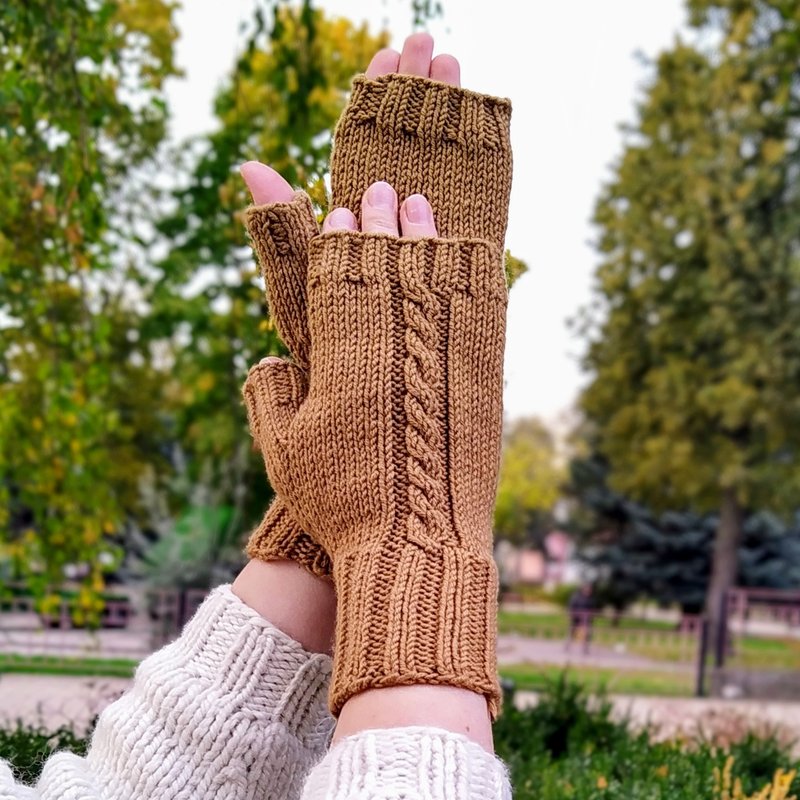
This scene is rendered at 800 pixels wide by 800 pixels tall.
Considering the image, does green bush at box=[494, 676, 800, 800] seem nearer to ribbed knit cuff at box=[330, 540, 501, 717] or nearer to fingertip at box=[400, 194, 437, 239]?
ribbed knit cuff at box=[330, 540, 501, 717]

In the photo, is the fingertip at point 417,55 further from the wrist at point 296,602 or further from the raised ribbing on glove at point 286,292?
the wrist at point 296,602

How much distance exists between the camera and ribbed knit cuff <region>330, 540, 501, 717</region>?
74 cm

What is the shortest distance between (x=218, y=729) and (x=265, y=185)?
53cm


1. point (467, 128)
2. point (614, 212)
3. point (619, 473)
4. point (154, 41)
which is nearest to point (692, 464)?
point (619, 473)

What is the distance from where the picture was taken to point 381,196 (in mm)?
925

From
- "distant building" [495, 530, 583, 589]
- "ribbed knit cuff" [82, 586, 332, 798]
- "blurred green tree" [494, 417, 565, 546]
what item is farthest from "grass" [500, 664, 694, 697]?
"distant building" [495, 530, 583, 589]

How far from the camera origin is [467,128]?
39.9 inches

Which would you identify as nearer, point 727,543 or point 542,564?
point 727,543

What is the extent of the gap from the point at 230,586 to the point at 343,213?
388mm

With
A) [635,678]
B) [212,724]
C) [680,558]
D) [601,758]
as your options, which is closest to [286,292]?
[212,724]

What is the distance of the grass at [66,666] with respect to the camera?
2.31 m

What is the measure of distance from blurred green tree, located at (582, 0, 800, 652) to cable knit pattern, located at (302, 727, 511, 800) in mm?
9743

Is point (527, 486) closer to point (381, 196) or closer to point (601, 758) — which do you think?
point (601, 758)

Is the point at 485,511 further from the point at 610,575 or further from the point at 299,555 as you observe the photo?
the point at 610,575
